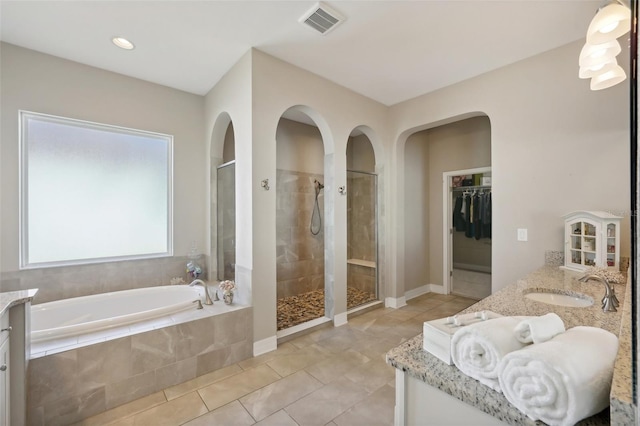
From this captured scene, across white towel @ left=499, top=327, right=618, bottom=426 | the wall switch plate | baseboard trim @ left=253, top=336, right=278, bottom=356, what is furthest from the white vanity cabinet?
the wall switch plate

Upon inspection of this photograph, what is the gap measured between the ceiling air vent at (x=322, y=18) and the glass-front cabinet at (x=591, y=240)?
8.34 ft

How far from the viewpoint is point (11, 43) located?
8.19 feet

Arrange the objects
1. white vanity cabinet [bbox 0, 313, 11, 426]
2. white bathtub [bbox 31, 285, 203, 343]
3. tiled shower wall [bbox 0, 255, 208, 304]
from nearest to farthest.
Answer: white vanity cabinet [bbox 0, 313, 11, 426] → white bathtub [bbox 31, 285, 203, 343] → tiled shower wall [bbox 0, 255, 208, 304]

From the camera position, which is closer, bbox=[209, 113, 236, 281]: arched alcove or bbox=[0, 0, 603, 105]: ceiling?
bbox=[0, 0, 603, 105]: ceiling

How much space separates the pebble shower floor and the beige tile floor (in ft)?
1.40

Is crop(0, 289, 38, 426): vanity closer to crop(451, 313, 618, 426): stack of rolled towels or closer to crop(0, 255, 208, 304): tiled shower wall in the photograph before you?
crop(0, 255, 208, 304): tiled shower wall

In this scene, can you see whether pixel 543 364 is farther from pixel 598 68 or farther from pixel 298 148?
pixel 298 148

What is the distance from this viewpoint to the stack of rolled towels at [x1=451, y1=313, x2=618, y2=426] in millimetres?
Answer: 631

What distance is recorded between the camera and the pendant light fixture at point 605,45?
1.34m

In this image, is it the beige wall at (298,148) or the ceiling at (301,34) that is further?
the beige wall at (298,148)

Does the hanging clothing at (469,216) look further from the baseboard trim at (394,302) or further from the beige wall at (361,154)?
the baseboard trim at (394,302)

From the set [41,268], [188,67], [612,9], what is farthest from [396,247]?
[41,268]

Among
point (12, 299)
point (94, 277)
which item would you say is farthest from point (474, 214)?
point (12, 299)

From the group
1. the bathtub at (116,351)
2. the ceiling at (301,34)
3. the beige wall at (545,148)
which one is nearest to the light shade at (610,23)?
the ceiling at (301,34)
